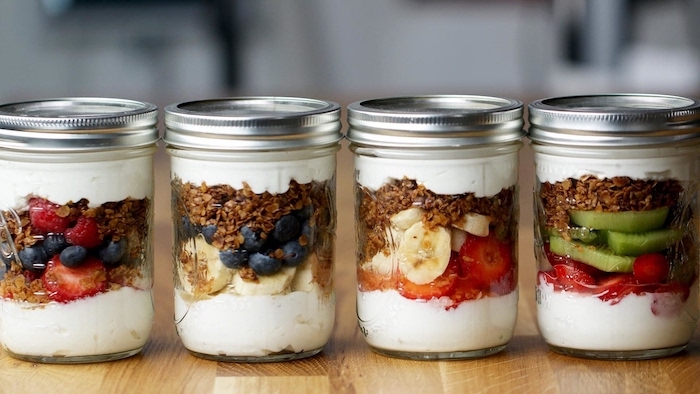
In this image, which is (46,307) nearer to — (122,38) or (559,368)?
(559,368)

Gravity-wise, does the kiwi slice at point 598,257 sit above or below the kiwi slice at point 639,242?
below

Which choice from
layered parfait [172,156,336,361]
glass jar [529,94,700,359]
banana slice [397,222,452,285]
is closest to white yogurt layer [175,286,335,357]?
layered parfait [172,156,336,361]

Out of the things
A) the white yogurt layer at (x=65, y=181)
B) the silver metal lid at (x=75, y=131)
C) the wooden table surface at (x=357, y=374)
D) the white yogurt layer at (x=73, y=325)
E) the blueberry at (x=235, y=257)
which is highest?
the silver metal lid at (x=75, y=131)

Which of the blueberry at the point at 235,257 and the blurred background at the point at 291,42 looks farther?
the blurred background at the point at 291,42

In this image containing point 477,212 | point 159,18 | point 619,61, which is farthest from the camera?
point 159,18

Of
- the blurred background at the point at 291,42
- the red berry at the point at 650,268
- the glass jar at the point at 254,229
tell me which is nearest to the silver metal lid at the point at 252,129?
the glass jar at the point at 254,229

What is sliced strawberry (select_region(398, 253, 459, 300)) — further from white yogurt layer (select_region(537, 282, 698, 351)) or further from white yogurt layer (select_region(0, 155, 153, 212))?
white yogurt layer (select_region(0, 155, 153, 212))

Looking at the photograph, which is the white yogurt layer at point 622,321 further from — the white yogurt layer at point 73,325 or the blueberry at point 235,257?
the white yogurt layer at point 73,325

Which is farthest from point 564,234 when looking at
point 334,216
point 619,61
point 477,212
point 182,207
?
point 619,61
